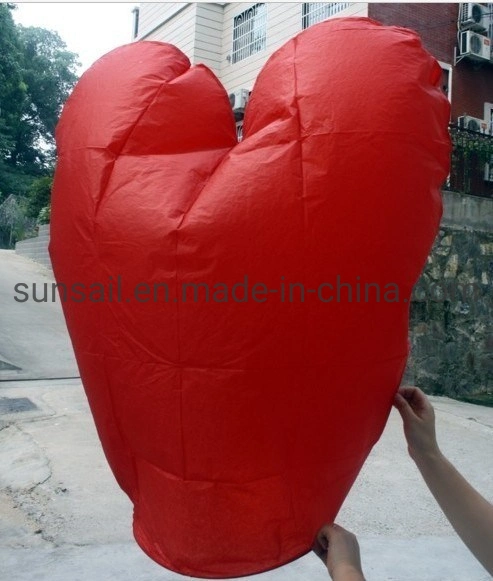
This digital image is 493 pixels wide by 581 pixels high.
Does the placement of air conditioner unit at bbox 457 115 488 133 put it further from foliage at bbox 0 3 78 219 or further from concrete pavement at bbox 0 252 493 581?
Answer: foliage at bbox 0 3 78 219

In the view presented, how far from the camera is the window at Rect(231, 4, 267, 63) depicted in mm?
9000

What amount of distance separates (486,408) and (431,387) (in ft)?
1.91

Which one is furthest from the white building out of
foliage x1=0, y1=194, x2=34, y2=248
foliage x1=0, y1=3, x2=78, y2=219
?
foliage x1=0, y1=3, x2=78, y2=219

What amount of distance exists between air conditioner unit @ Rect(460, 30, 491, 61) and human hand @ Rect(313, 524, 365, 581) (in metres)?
8.22

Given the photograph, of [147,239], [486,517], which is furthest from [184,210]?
[486,517]

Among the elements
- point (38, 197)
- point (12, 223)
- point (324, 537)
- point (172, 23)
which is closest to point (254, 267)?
point (324, 537)

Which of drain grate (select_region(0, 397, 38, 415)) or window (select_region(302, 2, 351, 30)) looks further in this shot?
window (select_region(302, 2, 351, 30))

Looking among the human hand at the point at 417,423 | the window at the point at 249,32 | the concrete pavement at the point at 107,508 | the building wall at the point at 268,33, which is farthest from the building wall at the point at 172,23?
the human hand at the point at 417,423

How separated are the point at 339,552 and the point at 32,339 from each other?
7.04 meters

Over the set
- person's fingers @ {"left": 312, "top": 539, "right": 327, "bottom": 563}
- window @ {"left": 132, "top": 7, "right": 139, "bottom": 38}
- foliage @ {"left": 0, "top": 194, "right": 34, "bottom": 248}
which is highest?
window @ {"left": 132, "top": 7, "right": 139, "bottom": 38}

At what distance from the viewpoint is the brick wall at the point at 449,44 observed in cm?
771

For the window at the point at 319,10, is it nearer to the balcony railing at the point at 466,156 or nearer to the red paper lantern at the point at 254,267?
the balcony railing at the point at 466,156

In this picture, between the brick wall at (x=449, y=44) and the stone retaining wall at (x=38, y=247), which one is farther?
the stone retaining wall at (x=38, y=247)

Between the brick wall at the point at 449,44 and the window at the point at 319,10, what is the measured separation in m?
0.68
